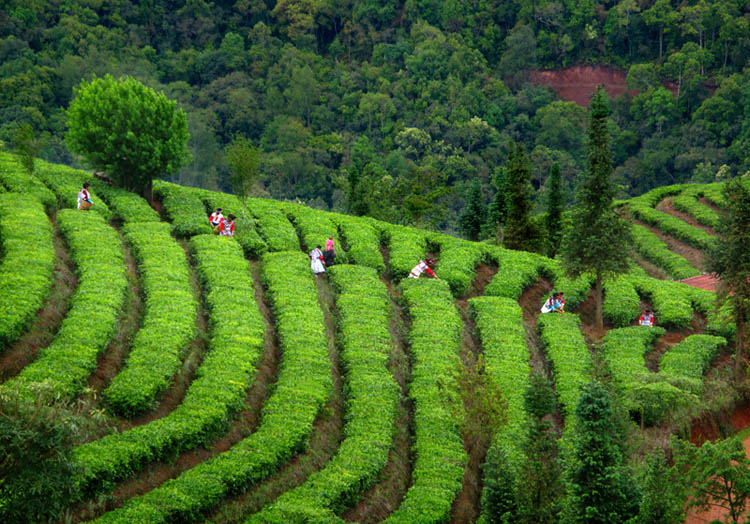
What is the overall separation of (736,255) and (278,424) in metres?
18.5

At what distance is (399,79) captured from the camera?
107625 millimetres

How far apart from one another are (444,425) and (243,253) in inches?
577

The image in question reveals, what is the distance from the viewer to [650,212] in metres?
66.2

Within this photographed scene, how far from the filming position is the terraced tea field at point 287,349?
20547 mm

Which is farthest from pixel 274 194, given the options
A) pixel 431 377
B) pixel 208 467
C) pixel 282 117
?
pixel 208 467

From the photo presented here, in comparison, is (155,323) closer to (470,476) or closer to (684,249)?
(470,476)

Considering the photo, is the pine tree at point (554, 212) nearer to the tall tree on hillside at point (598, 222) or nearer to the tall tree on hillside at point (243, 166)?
the tall tree on hillside at point (598, 222)

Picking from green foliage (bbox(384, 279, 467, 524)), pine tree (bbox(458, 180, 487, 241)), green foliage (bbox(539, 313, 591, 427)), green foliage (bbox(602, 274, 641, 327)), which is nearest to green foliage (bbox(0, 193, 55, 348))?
green foliage (bbox(384, 279, 467, 524))

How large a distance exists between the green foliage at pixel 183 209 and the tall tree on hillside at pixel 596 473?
23117mm

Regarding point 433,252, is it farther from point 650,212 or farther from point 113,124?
point 650,212

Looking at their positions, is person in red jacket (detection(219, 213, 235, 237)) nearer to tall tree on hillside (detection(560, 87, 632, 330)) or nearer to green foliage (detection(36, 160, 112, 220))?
green foliage (detection(36, 160, 112, 220))

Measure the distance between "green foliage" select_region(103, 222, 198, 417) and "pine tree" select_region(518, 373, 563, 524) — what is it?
1046 cm

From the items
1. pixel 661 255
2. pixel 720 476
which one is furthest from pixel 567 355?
pixel 661 255

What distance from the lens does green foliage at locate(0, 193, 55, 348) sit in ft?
78.4
